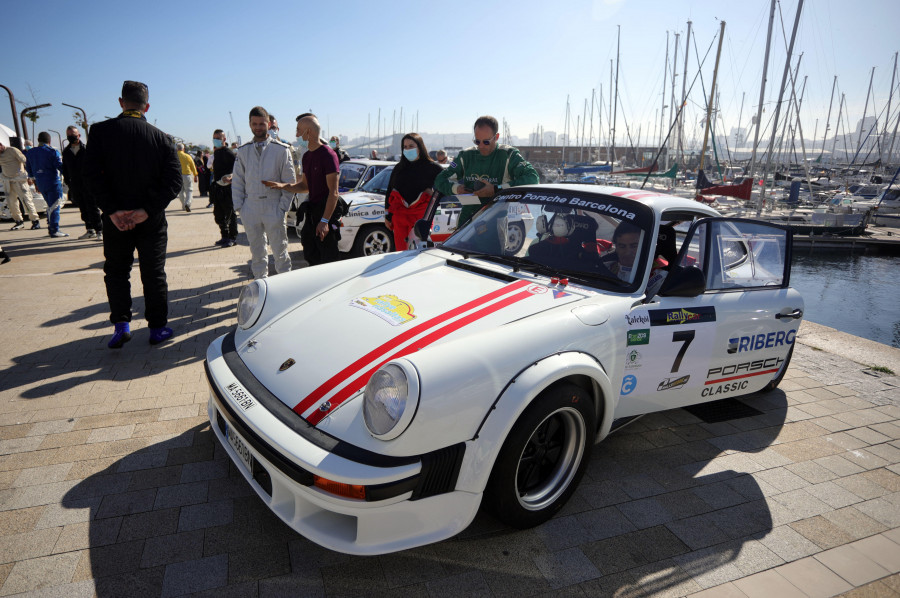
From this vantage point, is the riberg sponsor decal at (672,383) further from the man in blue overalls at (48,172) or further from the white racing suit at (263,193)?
the man in blue overalls at (48,172)

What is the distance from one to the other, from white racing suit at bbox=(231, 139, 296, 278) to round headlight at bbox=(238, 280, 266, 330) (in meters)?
2.43

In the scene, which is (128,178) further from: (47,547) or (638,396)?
(638,396)

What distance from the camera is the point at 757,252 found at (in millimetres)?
3463

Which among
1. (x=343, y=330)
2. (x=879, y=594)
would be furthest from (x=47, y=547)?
(x=879, y=594)

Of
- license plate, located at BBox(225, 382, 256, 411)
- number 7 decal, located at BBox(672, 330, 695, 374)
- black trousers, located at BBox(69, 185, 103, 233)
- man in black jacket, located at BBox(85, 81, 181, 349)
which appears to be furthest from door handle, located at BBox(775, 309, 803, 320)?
black trousers, located at BBox(69, 185, 103, 233)

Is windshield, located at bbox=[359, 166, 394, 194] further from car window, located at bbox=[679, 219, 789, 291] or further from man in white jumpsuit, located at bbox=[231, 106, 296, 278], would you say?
car window, located at bbox=[679, 219, 789, 291]

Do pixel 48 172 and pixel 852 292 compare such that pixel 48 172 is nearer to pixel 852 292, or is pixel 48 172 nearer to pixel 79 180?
pixel 79 180

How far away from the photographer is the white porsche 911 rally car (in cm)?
188

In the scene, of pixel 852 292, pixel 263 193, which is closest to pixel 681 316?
pixel 263 193

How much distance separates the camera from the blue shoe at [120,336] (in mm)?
4254

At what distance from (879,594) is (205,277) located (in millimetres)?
7067

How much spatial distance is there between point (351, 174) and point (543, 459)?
8.23 meters

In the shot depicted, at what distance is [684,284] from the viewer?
8.92ft

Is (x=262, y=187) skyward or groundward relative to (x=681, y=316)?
skyward
